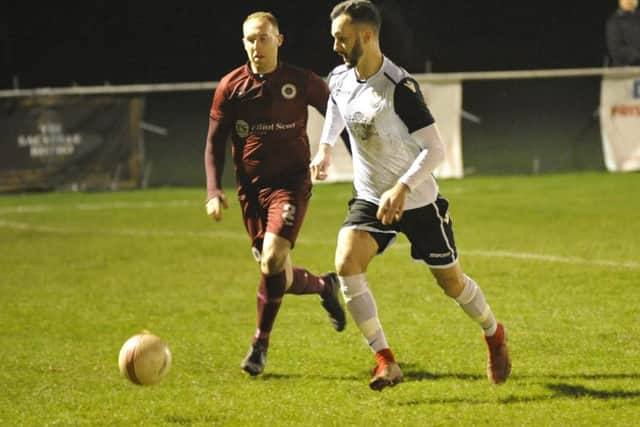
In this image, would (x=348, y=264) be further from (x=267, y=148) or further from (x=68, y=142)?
(x=68, y=142)

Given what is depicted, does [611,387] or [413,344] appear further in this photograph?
[413,344]

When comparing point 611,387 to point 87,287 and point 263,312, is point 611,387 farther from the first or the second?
point 87,287

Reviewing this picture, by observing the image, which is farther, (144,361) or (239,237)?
(239,237)

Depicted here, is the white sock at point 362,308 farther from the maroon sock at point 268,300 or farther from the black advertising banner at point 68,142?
the black advertising banner at point 68,142

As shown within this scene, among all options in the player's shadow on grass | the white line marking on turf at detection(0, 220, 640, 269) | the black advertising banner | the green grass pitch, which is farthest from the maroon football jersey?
the black advertising banner

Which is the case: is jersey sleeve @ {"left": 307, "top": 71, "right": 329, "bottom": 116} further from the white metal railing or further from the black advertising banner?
the black advertising banner

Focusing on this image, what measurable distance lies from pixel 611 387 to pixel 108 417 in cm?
260

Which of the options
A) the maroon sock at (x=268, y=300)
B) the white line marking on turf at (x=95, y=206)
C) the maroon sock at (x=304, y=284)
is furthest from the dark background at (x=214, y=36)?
the maroon sock at (x=268, y=300)

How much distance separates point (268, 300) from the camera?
6734 mm

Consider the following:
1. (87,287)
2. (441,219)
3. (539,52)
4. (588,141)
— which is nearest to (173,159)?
(588,141)

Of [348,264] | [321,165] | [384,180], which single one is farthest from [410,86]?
[348,264]

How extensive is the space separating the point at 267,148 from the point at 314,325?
5.30 feet

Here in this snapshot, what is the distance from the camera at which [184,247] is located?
1176 cm

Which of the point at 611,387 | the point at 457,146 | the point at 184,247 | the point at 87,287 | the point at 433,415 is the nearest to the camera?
the point at 433,415
